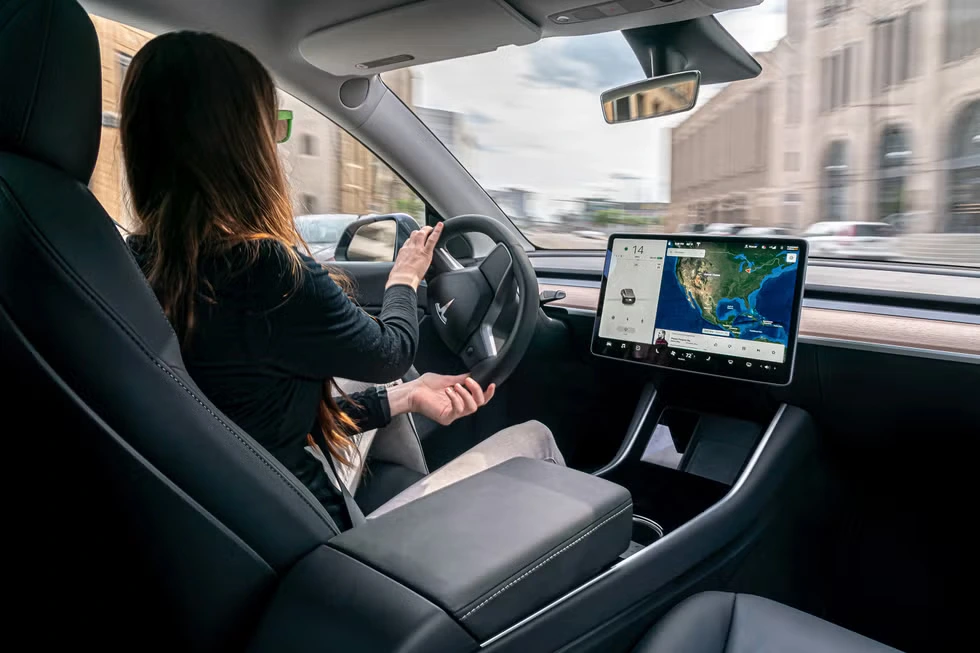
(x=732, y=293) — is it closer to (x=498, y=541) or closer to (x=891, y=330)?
(x=891, y=330)

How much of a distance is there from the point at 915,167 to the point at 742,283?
2.44ft

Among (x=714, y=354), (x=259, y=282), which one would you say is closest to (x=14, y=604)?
(x=259, y=282)

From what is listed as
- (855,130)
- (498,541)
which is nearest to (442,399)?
(498,541)

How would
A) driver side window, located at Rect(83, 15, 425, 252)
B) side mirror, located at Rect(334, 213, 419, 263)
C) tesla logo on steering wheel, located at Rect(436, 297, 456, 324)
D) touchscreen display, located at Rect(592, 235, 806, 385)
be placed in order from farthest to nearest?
1. side mirror, located at Rect(334, 213, 419, 263)
2. driver side window, located at Rect(83, 15, 425, 252)
3. tesla logo on steering wheel, located at Rect(436, 297, 456, 324)
4. touchscreen display, located at Rect(592, 235, 806, 385)

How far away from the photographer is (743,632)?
1.34 meters

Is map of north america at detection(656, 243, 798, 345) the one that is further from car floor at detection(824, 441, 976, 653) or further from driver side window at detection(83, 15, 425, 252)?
driver side window at detection(83, 15, 425, 252)

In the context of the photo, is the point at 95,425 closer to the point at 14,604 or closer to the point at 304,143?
the point at 14,604

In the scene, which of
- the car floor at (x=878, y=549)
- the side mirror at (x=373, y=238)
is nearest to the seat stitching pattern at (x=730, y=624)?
the car floor at (x=878, y=549)

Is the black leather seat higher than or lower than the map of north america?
lower

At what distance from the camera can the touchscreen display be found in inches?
76.6

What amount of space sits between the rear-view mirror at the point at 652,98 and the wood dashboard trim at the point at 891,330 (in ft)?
2.50

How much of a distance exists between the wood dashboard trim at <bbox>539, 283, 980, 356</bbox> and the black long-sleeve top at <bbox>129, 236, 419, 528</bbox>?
1.25 m

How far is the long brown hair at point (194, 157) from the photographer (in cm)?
119

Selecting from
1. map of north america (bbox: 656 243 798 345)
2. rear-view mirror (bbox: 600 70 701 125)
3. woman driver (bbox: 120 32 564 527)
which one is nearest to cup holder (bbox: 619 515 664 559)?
map of north america (bbox: 656 243 798 345)
